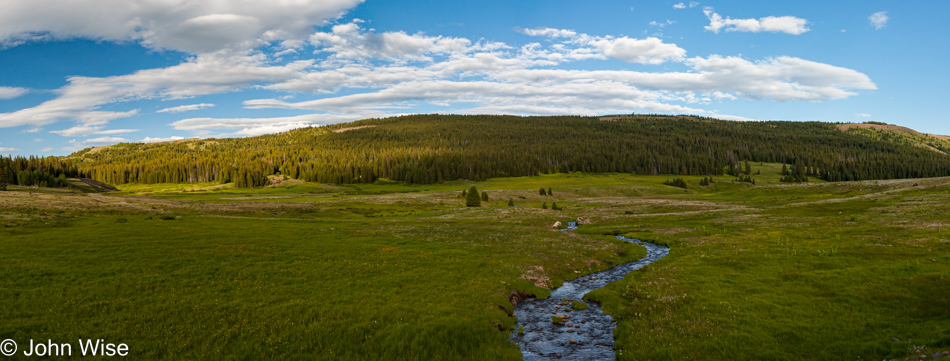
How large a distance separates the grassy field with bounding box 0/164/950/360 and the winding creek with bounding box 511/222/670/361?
0.96 metres

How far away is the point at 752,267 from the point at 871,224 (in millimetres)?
28166

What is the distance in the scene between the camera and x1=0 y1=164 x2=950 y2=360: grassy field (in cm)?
1630

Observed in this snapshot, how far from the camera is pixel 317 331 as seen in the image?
17.6m

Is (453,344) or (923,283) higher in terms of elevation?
(923,283)

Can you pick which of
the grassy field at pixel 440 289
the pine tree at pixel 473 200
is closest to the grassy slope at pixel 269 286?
the grassy field at pixel 440 289

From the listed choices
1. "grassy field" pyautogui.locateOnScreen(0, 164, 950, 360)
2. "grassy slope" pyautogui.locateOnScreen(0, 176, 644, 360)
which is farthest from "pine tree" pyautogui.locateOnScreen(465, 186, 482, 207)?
"grassy field" pyautogui.locateOnScreen(0, 164, 950, 360)

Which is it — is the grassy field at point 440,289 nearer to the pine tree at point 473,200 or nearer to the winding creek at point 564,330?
the winding creek at point 564,330

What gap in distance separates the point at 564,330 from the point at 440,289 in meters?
8.33

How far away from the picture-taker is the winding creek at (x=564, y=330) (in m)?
18.4

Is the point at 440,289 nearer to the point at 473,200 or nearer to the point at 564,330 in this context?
the point at 564,330

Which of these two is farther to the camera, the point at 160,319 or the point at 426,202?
the point at 426,202

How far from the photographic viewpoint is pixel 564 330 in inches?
838

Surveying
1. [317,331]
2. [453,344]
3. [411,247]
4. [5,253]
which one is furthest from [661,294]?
[5,253]

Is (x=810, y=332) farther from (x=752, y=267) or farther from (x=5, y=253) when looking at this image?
(x=5, y=253)
